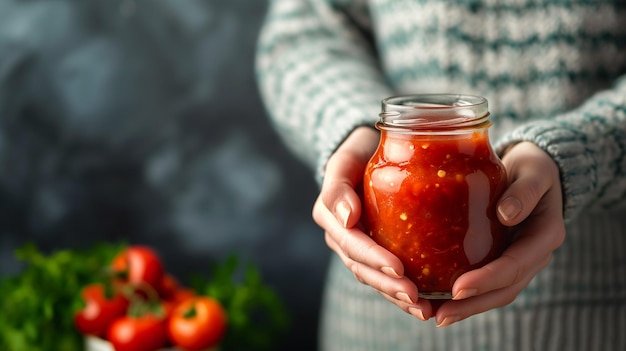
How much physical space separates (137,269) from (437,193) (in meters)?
0.86

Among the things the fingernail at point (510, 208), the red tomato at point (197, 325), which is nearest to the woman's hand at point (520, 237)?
the fingernail at point (510, 208)

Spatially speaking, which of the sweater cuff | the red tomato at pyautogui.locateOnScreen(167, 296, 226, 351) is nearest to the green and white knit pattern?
the sweater cuff

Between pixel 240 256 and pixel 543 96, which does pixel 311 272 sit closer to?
pixel 240 256

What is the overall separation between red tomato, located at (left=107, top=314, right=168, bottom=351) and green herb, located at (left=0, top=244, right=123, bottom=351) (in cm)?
8

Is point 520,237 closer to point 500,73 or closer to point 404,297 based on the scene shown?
point 404,297

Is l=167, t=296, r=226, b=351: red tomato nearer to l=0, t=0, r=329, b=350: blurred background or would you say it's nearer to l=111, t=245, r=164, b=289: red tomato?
l=111, t=245, r=164, b=289: red tomato

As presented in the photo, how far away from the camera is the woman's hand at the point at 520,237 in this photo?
64cm

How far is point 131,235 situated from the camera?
160 centimetres

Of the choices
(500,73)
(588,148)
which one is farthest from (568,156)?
(500,73)

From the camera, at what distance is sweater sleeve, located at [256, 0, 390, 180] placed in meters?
0.91

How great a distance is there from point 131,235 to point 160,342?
0.36 meters

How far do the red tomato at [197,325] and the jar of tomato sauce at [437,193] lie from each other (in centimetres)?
69

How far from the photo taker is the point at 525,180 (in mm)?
675

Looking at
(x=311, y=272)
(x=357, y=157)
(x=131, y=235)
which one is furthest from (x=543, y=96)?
(x=131, y=235)
